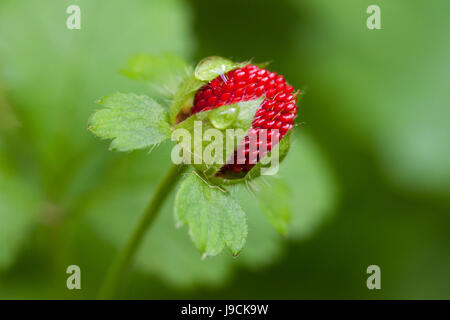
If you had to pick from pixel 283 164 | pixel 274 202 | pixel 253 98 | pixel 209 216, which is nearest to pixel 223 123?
pixel 253 98

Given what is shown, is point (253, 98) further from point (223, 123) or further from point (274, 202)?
point (274, 202)

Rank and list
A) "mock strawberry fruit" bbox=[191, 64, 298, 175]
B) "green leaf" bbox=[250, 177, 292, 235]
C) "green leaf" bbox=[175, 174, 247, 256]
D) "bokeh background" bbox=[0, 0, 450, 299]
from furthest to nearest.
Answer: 1. "bokeh background" bbox=[0, 0, 450, 299]
2. "green leaf" bbox=[250, 177, 292, 235]
3. "mock strawberry fruit" bbox=[191, 64, 298, 175]
4. "green leaf" bbox=[175, 174, 247, 256]

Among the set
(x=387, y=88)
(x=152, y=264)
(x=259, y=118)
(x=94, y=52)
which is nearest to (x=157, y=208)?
(x=259, y=118)

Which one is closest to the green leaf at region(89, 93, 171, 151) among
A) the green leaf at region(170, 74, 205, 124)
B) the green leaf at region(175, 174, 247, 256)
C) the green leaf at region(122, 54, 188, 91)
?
the green leaf at region(170, 74, 205, 124)

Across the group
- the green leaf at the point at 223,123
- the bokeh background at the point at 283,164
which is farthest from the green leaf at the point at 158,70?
the bokeh background at the point at 283,164

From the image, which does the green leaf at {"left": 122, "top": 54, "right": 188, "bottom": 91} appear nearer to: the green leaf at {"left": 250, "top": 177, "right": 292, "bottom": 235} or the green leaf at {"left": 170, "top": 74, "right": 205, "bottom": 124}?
the green leaf at {"left": 170, "top": 74, "right": 205, "bottom": 124}
